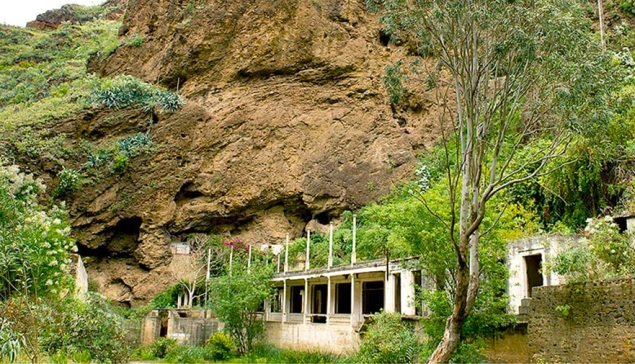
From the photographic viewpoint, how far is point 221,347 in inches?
1069

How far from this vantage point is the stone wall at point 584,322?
13062mm

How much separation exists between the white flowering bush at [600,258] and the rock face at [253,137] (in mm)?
20736

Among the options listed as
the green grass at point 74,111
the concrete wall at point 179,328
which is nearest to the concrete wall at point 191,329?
the concrete wall at point 179,328

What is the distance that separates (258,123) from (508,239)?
2075 cm

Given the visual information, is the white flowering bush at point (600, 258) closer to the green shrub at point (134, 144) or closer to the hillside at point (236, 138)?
the hillside at point (236, 138)

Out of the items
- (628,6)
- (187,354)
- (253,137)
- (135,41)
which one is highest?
(628,6)

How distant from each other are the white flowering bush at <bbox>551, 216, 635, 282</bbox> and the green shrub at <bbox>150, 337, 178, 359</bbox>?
19040 millimetres

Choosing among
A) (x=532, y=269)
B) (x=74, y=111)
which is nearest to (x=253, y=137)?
(x=74, y=111)

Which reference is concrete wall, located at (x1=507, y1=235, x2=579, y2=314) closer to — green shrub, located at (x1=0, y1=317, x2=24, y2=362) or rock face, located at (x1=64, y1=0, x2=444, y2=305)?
green shrub, located at (x1=0, y1=317, x2=24, y2=362)

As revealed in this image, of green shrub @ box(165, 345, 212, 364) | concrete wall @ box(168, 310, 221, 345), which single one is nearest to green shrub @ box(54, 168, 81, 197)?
concrete wall @ box(168, 310, 221, 345)

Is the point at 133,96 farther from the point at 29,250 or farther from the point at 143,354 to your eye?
the point at 29,250

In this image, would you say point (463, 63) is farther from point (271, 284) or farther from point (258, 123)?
point (258, 123)

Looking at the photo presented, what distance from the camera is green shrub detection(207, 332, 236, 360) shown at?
88.6ft

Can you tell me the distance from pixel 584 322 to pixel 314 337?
1401cm
